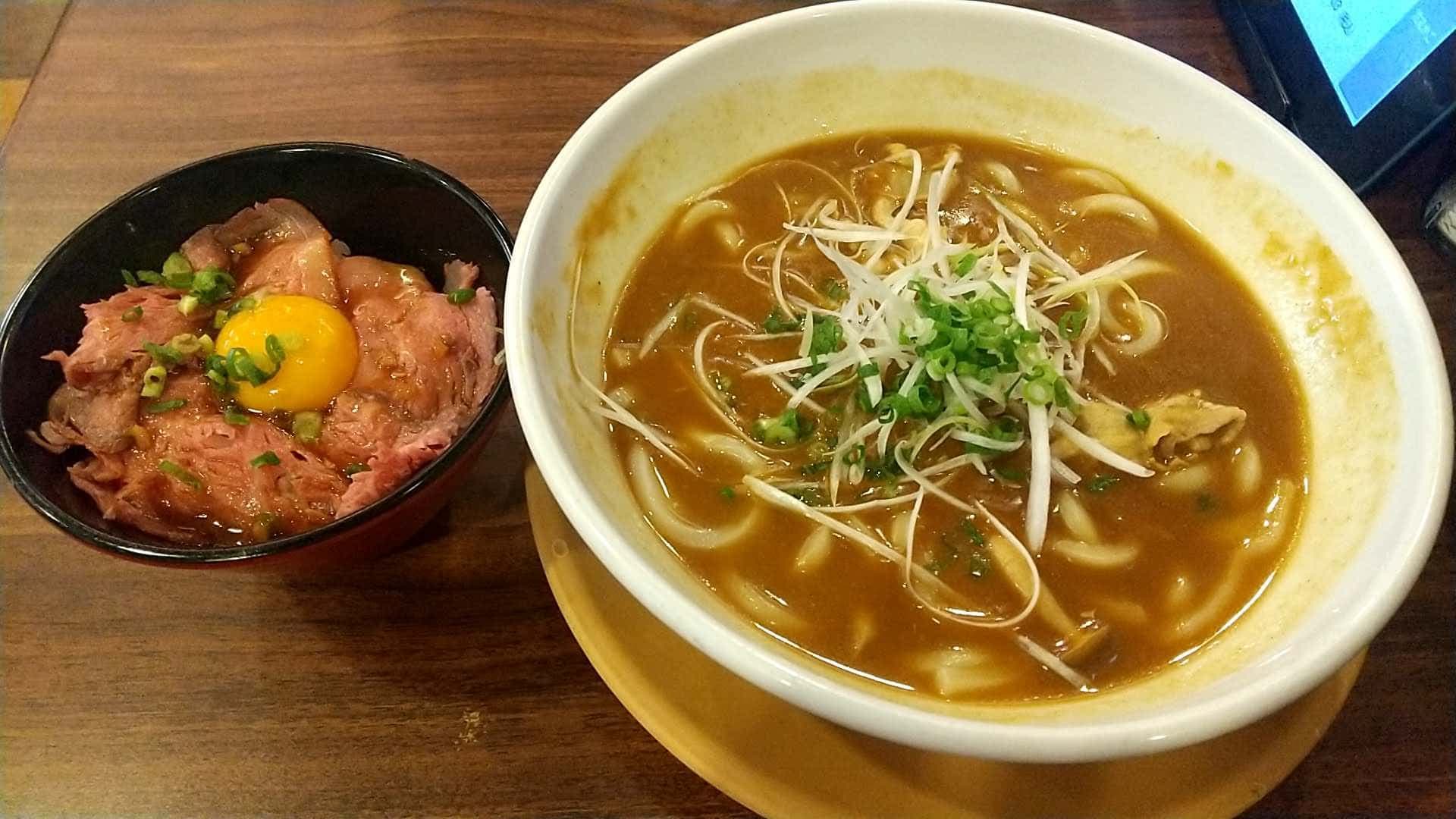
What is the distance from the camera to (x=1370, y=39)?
2.38 m

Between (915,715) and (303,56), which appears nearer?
(915,715)

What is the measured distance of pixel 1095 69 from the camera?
211cm

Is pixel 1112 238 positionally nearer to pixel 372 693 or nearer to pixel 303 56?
pixel 372 693

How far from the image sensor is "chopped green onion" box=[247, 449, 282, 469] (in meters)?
1.77

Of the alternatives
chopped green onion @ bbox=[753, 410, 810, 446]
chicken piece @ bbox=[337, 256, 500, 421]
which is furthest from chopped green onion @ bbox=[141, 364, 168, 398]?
chopped green onion @ bbox=[753, 410, 810, 446]

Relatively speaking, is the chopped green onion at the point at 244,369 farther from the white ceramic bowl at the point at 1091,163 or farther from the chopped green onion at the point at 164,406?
the white ceramic bowl at the point at 1091,163

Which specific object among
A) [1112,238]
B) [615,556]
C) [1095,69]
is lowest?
[1112,238]

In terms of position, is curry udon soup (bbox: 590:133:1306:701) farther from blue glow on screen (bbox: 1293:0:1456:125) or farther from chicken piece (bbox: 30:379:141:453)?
chicken piece (bbox: 30:379:141:453)

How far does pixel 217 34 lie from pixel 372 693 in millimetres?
2339

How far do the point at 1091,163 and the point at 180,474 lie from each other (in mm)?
2161

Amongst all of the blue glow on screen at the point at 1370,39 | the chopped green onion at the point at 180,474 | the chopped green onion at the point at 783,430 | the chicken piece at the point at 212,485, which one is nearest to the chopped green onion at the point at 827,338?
the chopped green onion at the point at 783,430

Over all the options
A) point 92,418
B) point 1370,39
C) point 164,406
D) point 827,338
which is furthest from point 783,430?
point 1370,39

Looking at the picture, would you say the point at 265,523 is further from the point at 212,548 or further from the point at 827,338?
the point at 827,338

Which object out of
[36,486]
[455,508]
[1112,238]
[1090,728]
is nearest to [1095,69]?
[1112,238]
